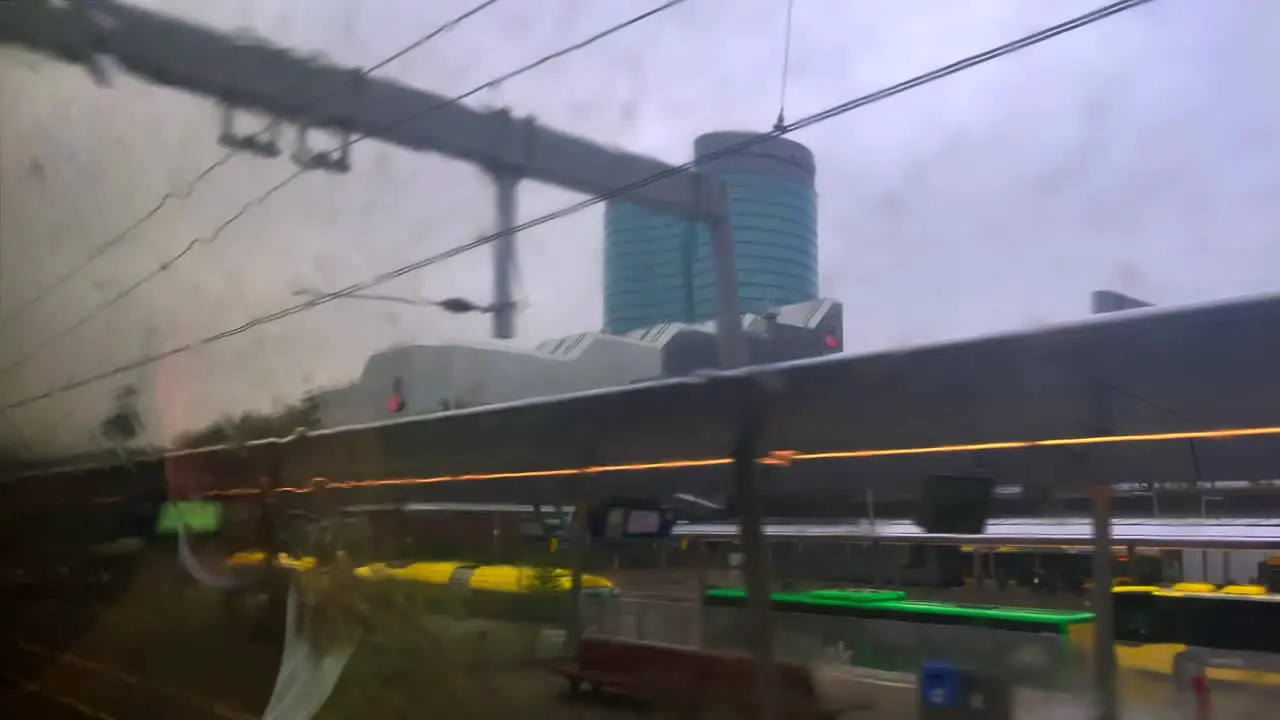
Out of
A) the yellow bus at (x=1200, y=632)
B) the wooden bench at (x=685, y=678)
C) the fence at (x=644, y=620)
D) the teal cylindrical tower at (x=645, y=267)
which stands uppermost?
the teal cylindrical tower at (x=645, y=267)

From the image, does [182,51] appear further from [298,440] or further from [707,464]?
[707,464]

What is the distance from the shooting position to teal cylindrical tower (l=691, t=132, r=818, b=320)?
4.31 ft

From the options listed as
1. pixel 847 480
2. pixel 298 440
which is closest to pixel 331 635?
pixel 298 440

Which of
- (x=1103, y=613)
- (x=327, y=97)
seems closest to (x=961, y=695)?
(x=1103, y=613)

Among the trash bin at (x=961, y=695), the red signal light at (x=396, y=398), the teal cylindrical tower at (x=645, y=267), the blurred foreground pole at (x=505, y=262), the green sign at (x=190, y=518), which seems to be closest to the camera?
the trash bin at (x=961, y=695)

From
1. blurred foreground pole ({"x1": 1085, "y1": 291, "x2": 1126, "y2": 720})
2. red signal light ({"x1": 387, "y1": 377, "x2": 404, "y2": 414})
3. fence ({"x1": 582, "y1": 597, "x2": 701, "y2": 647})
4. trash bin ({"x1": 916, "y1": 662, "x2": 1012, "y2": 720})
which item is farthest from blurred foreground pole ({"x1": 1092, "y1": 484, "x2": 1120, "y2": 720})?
red signal light ({"x1": 387, "y1": 377, "x2": 404, "y2": 414})

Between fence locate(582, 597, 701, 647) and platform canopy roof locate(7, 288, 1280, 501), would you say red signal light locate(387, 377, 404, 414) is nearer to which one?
platform canopy roof locate(7, 288, 1280, 501)

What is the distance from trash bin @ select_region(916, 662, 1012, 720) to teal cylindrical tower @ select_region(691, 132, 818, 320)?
48 cm

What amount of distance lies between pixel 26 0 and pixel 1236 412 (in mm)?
2699

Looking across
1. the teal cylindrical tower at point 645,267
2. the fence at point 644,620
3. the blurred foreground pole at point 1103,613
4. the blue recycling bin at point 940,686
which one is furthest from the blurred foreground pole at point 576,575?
the blurred foreground pole at point 1103,613

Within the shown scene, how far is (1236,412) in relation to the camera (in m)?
1.04

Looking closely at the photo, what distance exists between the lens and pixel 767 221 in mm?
1339

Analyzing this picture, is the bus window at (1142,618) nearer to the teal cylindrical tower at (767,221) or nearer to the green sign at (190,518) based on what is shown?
the teal cylindrical tower at (767,221)

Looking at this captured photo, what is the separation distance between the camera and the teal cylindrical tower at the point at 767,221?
4.31 ft
